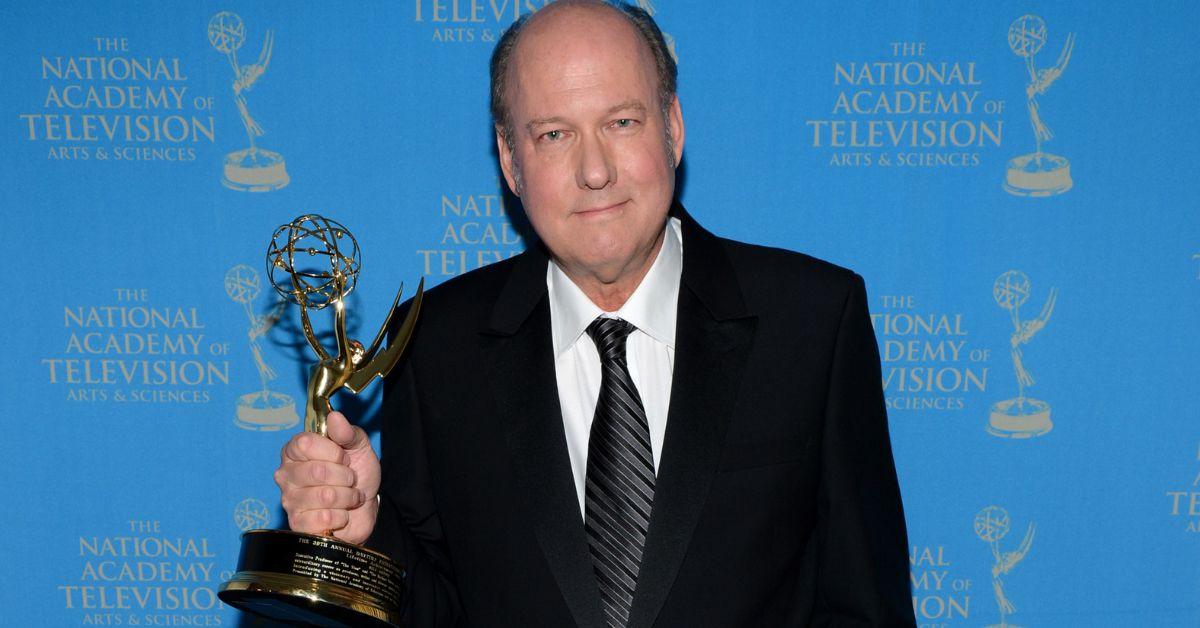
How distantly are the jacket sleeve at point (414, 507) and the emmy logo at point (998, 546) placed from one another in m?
1.50

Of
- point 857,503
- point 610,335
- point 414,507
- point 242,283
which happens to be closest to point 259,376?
point 242,283

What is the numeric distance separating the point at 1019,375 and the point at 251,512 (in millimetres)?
2158

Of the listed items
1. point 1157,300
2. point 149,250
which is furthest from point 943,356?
point 149,250

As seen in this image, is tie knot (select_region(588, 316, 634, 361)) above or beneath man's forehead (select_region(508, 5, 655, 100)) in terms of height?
beneath

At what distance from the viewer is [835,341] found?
1.69 m

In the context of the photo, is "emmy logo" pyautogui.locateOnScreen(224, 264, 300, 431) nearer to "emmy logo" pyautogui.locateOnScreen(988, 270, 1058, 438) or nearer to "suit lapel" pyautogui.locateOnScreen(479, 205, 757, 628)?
"suit lapel" pyautogui.locateOnScreen(479, 205, 757, 628)

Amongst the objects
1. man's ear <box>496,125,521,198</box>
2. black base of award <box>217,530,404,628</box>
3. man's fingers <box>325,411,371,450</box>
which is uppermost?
man's ear <box>496,125,521,198</box>

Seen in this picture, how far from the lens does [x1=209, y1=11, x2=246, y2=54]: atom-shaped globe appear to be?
229 cm

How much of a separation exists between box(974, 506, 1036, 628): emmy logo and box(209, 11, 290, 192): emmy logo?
2.12 metres

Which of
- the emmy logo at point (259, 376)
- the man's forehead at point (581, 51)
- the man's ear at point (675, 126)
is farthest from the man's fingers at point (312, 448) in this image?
the emmy logo at point (259, 376)

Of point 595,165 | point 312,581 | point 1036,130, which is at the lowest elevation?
point 312,581

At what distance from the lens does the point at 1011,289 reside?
7.72 ft

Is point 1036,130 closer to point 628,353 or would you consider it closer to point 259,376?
point 628,353

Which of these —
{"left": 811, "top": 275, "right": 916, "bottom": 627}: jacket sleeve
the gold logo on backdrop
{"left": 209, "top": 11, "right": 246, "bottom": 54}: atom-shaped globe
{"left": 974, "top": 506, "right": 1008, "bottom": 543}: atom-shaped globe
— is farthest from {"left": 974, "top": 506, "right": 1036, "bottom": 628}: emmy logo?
{"left": 209, "top": 11, "right": 246, "bottom": 54}: atom-shaped globe
